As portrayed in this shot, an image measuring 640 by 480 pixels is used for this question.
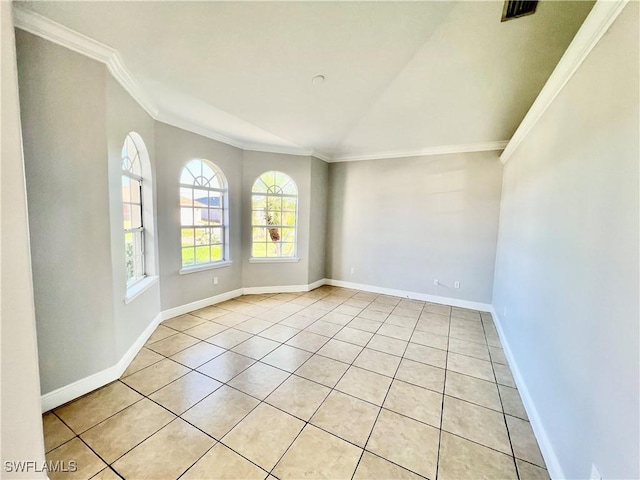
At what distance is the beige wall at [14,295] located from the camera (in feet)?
3.85

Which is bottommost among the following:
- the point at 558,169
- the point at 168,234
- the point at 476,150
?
the point at 168,234

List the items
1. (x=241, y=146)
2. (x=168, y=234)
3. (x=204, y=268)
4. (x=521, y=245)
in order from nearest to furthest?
(x=521, y=245) → (x=168, y=234) → (x=204, y=268) → (x=241, y=146)

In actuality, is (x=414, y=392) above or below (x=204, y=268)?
below

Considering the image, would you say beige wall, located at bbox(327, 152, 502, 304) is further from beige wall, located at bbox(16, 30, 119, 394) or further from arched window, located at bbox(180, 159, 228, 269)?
beige wall, located at bbox(16, 30, 119, 394)

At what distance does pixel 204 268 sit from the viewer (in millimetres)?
3932

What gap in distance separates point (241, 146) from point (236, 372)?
3.54 meters

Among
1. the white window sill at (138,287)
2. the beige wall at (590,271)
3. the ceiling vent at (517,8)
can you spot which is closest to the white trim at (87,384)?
the white window sill at (138,287)

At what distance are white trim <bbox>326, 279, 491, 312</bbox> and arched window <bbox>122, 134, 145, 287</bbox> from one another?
11.7ft

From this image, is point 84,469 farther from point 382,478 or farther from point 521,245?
point 521,245

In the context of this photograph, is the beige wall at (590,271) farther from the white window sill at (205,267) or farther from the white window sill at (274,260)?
the white window sill at (205,267)

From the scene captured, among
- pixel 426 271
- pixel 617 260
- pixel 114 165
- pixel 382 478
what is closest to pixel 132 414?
pixel 382 478

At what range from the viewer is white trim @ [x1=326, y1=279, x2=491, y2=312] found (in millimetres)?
4207

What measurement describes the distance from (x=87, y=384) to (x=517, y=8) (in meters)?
4.66

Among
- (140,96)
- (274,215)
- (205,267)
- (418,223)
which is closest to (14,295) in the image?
(140,96)
